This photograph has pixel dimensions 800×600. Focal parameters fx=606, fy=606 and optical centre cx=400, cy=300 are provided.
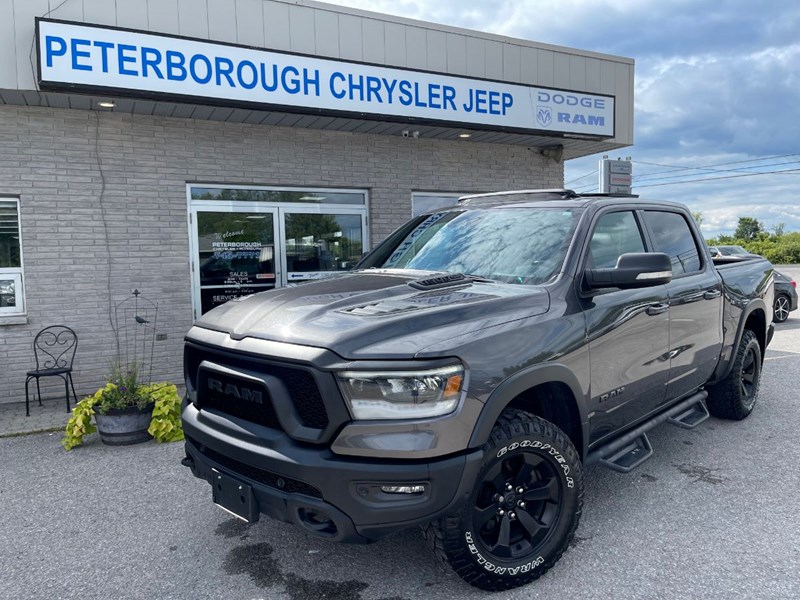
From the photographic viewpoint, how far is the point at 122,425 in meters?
5.20

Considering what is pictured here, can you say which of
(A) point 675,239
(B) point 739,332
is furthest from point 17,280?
(B) point 739,332

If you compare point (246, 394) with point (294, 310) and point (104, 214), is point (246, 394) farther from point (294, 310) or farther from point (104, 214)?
point (104, 214)

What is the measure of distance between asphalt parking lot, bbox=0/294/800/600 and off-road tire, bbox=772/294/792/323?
8.89 metres

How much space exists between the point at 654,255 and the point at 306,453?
209 cm

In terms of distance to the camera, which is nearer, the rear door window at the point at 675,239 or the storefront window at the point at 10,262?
the rear door window at the point at 675,239

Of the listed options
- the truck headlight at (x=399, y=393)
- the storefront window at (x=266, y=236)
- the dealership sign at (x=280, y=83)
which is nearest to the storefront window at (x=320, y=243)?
the storefront window at (x=266, y=236)

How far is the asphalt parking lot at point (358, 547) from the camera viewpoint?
294 cm

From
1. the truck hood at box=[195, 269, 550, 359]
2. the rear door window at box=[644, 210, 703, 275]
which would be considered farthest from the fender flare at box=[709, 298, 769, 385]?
the truck hood at box=[195, 269, 550, 359]

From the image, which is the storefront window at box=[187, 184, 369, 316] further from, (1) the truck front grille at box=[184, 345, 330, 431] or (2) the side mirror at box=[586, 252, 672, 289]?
(2) the side mirror at box=[586, 252, 672, 289]

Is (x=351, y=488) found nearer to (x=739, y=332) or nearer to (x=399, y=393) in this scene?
(x=399, y=393)

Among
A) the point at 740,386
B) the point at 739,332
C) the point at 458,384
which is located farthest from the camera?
the point at 740,386

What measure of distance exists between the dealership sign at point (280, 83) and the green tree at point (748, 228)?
6194 cm

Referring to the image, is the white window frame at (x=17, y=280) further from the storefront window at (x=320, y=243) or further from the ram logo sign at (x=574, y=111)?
the ram logo sign at (x=574, y=111)

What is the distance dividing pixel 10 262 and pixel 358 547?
5.85 metres
